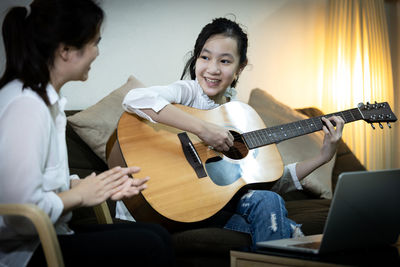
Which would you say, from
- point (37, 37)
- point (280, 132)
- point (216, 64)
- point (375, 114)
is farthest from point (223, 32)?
point (37, 37)

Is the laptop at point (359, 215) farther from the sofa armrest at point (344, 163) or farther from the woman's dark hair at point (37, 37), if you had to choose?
the sofa armrest at point (344, 163)

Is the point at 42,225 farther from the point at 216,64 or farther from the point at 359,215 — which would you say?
the point at 216,64

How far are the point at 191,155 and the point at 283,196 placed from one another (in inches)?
32.8

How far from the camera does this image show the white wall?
100 inches

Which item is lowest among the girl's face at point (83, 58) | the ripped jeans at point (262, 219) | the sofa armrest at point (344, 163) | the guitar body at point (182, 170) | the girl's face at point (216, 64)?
the sofa armrest at point (344, 163)

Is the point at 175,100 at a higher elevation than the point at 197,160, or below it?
higher

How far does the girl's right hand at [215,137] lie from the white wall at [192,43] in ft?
2.52

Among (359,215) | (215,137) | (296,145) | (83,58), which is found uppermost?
(83,58)

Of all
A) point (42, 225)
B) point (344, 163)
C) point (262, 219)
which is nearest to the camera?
point (42, 225)

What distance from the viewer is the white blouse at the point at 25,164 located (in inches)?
A: 40.9

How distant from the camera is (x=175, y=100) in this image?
1.91m

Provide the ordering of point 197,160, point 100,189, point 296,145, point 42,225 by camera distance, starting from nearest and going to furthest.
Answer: point 42,225
point 100,189
point 197,160
point 296,145

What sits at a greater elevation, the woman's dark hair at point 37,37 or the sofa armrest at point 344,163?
the woman's dark hair at point 37,37

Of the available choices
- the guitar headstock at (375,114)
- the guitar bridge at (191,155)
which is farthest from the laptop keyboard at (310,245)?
the guitar headstock at (375,114)
